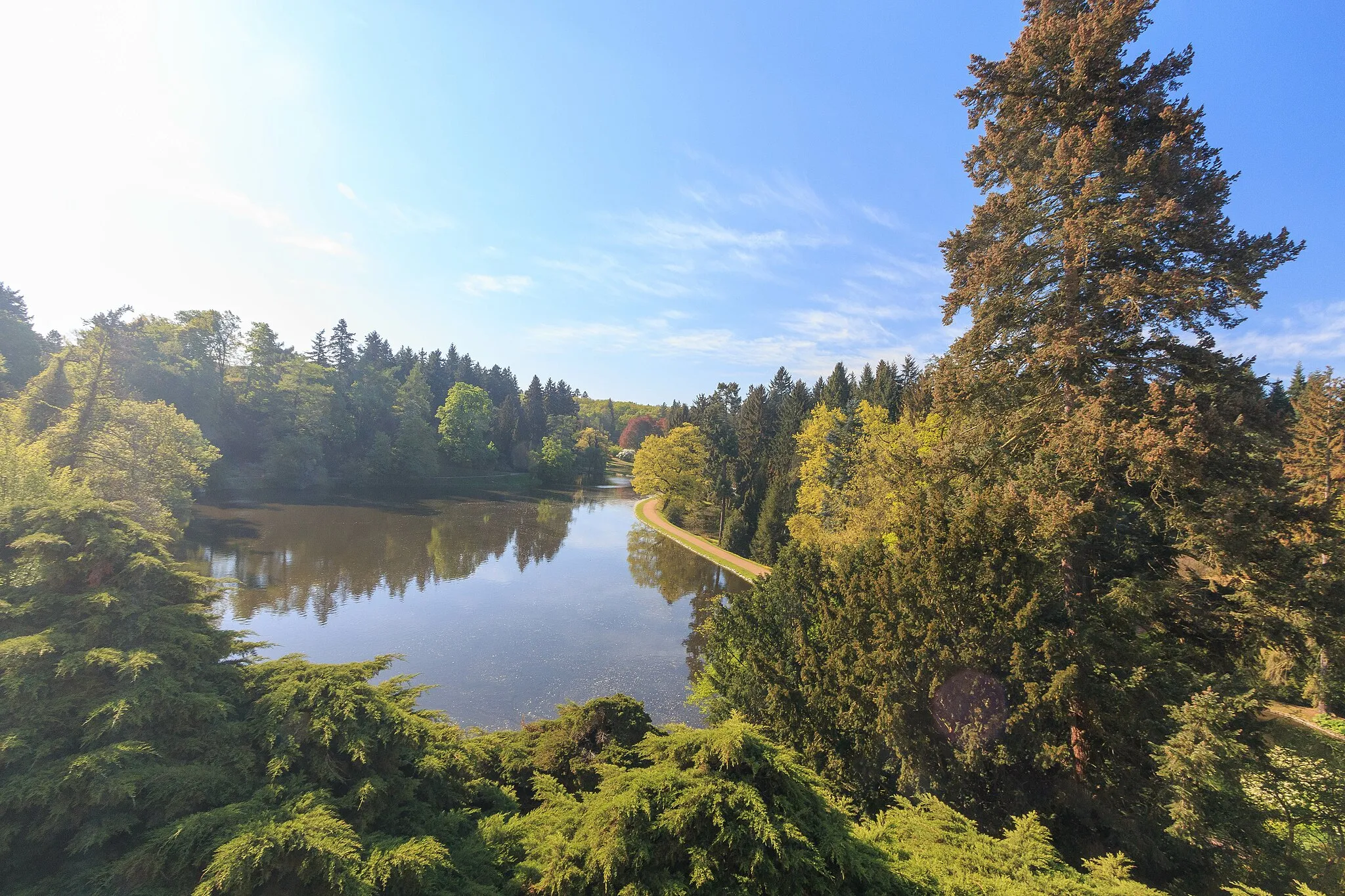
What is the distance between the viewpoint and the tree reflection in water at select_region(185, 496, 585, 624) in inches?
843

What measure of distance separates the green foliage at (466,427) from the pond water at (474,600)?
2916cm

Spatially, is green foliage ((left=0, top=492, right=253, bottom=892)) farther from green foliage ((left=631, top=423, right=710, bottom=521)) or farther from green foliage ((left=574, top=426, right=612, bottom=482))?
green foliage ((left=574, top=426, right=612, bottom=482))

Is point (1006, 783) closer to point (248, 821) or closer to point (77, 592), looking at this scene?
point (248, 821)

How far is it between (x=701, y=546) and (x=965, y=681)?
29381 millimetres

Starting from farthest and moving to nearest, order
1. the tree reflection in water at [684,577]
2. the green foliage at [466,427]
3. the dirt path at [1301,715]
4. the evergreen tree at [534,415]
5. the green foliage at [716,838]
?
the evergreen tree at [534,415], the green foliage at [466,427], the tree reflection in water at [684,577], the dirt path at [1301,715], the green foliage at [716,838]

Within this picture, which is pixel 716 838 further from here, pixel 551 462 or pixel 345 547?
pixel 551 462

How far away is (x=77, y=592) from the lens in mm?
6137

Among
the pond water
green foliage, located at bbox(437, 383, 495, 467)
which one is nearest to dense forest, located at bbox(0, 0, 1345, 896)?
the pond water

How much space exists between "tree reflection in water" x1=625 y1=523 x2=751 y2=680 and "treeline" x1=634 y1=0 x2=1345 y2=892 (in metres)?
10.2

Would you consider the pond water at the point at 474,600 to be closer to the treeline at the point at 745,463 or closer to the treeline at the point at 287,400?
the treeline at the point at 745,463

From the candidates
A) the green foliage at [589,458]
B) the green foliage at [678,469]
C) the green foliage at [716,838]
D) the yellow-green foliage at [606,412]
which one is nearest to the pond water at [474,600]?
the green foliage at [678,469]

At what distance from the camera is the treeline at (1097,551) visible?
20.6ft

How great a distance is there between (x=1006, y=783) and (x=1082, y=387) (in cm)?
576

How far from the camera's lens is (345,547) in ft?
94.6
